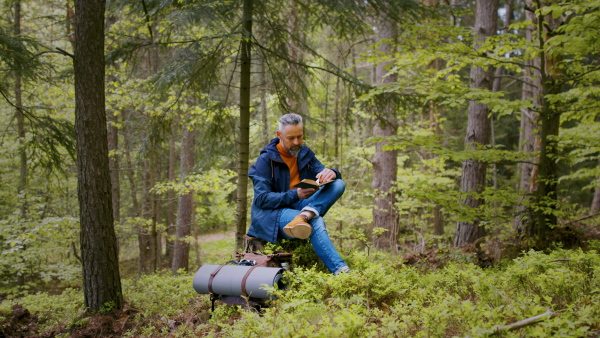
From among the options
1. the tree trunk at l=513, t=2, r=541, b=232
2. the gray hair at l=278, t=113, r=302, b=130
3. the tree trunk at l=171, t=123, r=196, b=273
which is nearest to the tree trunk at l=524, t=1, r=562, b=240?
the tree trunk at l=513, t=2, r=541, b=232

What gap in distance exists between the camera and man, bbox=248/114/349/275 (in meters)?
3.96

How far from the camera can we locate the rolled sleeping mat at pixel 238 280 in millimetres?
3408

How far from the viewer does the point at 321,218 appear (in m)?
4.16

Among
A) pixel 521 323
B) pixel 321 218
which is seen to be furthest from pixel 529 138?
pixel 521 323

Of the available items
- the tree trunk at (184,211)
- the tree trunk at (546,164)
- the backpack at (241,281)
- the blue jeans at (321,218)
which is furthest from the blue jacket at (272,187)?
the tree trunk at (184,211)

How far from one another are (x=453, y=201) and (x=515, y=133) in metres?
12.3

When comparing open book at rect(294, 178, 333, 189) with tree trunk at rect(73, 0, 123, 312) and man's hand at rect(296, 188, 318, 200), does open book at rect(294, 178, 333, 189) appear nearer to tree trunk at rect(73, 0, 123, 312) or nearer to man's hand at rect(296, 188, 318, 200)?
man's hand at rect(296, 188, 318, 200)

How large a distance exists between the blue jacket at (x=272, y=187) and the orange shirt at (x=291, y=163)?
40mm

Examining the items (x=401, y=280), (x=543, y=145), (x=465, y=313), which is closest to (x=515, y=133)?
(x=543, y=145)

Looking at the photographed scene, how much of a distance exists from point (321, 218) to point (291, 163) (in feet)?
2.75

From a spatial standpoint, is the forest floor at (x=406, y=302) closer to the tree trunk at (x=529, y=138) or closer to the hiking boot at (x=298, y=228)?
the hiking boot at (x=298, y=228)

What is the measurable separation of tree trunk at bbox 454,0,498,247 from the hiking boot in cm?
429

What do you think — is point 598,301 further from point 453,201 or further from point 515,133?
point 515,133

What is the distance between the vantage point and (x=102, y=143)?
4234 mm
